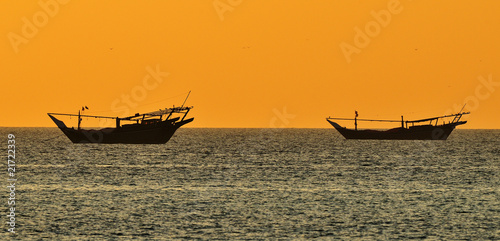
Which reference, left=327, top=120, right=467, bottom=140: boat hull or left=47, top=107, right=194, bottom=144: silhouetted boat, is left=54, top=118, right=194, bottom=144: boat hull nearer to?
left=47, top=107, right=194, bottom=144: silhouetted boat

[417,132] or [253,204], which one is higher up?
[417,132]

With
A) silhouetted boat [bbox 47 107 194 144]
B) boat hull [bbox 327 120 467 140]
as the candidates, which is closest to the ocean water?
silhouetted boat [bbox 47 107 194 144]

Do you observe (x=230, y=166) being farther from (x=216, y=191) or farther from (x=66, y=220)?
(x=66, y=220)

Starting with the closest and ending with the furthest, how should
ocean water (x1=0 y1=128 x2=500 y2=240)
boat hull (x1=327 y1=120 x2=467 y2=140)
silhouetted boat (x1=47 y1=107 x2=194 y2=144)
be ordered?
ocean water (x1=0 y1=128 x2=500 y2=240) < silhouetted boat (x1=47 y1=107 x2=194 y2=144) < boat hull (x1=327 y1=120 x2=467 y2=140)

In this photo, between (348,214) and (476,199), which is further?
(476,199)

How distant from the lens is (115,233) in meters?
36.0

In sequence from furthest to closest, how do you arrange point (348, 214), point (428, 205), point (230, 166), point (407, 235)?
point (230, 166)
point (428, 205)
point (348, 214)
point (407, 235)

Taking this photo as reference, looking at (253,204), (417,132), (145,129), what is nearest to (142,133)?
(145,129)

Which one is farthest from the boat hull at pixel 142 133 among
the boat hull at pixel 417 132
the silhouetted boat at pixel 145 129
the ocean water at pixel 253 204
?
the ocean water at pixel 253 204

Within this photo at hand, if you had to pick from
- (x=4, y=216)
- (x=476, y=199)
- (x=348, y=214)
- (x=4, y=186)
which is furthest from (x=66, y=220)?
(x=476, y=199)

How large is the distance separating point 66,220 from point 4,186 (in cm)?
1959

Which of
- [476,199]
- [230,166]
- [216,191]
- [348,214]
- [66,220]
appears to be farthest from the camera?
[230,166]

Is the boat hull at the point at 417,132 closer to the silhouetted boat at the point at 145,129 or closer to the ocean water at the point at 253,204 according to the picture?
the silhouetted boat at the point at 145,129

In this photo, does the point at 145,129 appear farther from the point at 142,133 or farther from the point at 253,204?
the point at 253,204
